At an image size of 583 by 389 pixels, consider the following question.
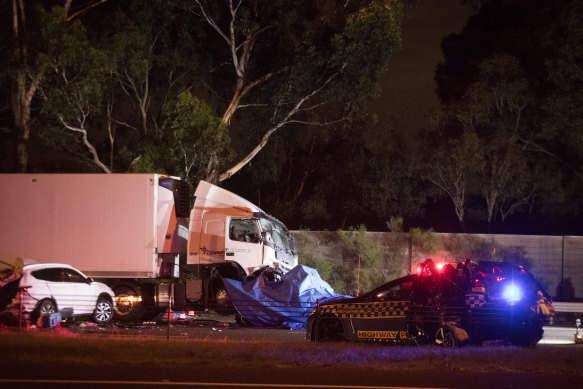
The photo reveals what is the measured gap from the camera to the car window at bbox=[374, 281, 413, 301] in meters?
14.1

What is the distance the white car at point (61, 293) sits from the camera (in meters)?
16.4

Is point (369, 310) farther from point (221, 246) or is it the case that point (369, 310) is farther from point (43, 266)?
point (43, 266)

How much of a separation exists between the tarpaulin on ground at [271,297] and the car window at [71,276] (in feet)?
11.6

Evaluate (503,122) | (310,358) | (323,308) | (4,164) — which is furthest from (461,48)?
(310,358)

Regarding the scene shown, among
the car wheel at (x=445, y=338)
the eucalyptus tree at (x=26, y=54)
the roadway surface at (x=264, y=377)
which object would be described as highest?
the eucalyptus tree at (x=26, y=54)

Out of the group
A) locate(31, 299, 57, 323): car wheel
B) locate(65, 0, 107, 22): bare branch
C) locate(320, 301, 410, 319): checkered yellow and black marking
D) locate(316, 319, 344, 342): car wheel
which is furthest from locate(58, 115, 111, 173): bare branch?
locate(320, 301, 410, 319): checkered yellow and black marking

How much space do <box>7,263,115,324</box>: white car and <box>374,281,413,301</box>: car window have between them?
24.6ft

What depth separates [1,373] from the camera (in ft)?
33.9

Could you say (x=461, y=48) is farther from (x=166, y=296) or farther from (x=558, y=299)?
(x=166, y=296)

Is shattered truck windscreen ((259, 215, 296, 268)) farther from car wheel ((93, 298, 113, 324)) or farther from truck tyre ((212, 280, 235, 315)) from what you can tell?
car wheel ((93, 298, 113, 324))

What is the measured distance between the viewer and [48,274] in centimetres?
1703

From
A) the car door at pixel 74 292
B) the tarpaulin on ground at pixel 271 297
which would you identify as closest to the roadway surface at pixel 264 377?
the car door at pixel 74 292

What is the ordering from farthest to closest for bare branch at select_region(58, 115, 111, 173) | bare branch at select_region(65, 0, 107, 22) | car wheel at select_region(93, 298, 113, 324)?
1. bare branch at select_region(65, 0, 107, 22)
2. bare branch at select_region(58, 115, 111, 173)
3. car wheel at select_region(93, 298, 113, 324)

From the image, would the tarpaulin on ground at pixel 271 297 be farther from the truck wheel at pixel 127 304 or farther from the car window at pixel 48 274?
the car window at pixel 48 274
